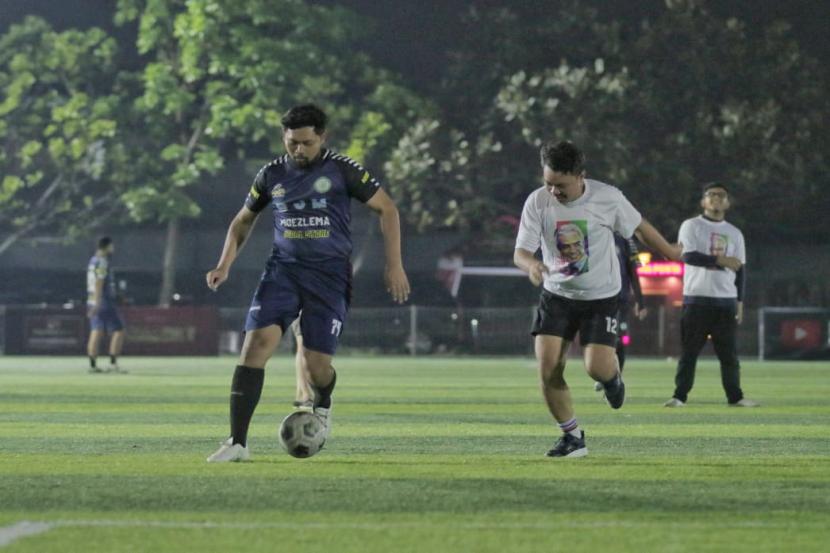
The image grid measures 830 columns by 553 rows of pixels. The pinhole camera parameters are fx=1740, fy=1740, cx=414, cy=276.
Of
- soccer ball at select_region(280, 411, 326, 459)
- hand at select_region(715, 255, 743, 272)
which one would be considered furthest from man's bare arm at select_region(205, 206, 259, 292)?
hand at select_region(715, 255, 743, 272)

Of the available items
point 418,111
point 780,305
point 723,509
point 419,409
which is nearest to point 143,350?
point 418,111

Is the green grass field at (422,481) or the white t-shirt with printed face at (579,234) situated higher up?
the white t-shirt with printed face at (579,234)

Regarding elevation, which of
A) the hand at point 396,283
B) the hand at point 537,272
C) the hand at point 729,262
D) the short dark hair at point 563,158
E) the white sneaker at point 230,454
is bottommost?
the white sneaker at point 230,454

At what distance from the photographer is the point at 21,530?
22.6 feet

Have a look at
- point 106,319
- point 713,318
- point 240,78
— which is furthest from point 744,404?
point 240,78

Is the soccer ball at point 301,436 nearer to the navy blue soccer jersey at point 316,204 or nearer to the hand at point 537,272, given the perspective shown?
the navy blue soccer jersey at point 316,204

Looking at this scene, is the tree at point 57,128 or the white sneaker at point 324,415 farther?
the tree at point 57,128

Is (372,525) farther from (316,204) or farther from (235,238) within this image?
(235,238)

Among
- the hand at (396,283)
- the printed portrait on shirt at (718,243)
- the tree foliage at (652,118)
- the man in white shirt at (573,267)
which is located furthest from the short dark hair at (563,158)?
the tree foliage at (652,118)

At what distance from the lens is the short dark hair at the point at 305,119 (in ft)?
33.1

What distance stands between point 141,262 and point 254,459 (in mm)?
44121

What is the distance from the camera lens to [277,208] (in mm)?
10289

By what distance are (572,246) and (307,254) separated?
1.77 m

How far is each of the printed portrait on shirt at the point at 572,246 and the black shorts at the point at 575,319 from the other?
0.73 feet
